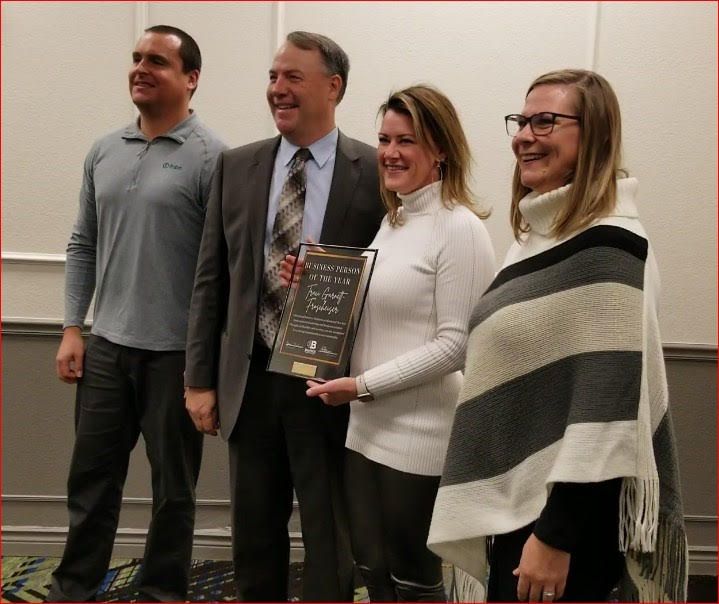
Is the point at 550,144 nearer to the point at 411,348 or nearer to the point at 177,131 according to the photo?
the point at 411,348

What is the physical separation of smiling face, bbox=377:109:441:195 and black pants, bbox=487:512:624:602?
2.58 ft

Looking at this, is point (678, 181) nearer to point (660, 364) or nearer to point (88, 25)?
point (660, 364)

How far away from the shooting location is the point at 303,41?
1.90 meters

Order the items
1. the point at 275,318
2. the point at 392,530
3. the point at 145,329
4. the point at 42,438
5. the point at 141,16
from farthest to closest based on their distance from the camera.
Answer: the point at 42,438 → the point at 141,16 → the point at 145,329 → the point at 275,318 → the point at 392,530

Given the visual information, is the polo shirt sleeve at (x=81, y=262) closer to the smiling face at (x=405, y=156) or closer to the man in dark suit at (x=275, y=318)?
the man in dark suit at (x=275, y=318)

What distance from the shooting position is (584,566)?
1210 mm

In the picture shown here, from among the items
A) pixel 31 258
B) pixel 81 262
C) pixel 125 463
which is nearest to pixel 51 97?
pixel 31 258

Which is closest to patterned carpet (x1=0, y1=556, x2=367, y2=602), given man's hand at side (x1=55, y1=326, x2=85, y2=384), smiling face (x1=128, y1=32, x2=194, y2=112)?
man's hand at side (x1=55, y1=326, x2=85, y2=384)

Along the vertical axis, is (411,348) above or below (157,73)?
below

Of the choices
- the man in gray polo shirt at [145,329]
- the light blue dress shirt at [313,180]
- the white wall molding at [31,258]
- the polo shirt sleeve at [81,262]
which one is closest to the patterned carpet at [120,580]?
the man in gray polo shirt at [145,329]

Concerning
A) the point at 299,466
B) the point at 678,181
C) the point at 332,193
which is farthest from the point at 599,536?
the point at 678,181

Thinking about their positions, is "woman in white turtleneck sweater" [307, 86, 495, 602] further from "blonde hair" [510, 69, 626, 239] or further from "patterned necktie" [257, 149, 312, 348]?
"blonde hair" [510, 69, 626, 239]

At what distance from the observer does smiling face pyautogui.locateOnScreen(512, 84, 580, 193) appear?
4.06 feet

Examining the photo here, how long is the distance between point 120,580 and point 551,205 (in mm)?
2218
